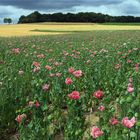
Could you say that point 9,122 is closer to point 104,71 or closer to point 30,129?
point 30,129

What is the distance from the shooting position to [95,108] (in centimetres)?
679

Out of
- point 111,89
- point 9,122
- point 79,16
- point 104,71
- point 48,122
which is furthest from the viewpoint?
point 79,16

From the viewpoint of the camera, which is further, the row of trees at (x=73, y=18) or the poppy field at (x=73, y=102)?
the row of trees at (x=73, y=18)

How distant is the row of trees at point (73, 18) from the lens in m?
98.0

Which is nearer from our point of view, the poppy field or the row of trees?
the poppy field

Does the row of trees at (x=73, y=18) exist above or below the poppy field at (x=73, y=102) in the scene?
below

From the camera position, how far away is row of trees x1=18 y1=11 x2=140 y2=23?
98037mm

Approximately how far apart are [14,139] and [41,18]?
94.9 metres

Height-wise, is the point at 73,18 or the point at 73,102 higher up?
the point at 73,102

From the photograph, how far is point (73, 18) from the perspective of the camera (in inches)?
3868

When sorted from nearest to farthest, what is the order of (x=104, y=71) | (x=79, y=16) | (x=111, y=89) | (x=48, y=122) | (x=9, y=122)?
(x=48, y=122), (x=9, y=122), (x=111, y=89), (x=104, y=71), (x=79, y=16)

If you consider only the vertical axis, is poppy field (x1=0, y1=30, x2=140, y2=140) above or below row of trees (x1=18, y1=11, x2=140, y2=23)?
above

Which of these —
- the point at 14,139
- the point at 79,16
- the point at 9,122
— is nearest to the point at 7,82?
the point at 9,122

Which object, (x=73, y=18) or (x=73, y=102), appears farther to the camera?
(x=73, y=18)
